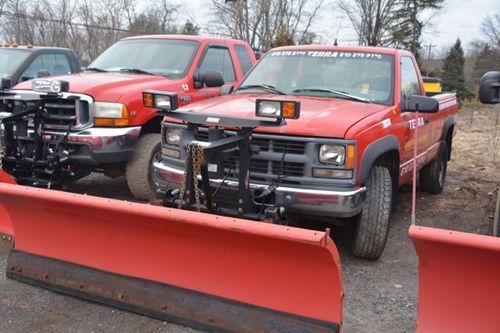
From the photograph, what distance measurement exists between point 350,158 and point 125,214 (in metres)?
1.74

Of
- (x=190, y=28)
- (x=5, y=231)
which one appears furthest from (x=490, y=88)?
(x=190, y=28)

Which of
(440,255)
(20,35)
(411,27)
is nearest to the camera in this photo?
(440,255)

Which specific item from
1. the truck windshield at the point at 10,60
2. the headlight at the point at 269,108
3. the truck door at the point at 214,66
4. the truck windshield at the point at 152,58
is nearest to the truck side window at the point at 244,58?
the truck door at the point at 214,66

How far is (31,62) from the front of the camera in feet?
30.5

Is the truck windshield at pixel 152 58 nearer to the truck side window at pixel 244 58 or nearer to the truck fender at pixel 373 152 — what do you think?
the truck side window at pixel 244 58

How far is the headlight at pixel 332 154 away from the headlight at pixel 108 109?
8.73ft

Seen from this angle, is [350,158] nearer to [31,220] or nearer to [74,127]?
[31,220]

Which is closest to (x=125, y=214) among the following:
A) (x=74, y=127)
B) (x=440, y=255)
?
(x=440, y=255)

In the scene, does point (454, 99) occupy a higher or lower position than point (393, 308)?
higher


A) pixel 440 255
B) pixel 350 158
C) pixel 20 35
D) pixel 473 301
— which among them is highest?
pixel 20 35

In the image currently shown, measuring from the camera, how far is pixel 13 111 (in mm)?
6344

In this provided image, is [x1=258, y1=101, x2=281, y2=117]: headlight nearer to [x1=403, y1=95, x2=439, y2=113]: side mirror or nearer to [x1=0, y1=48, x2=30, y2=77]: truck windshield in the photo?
[x1=403, y1=95, x2=439, y2=113]: side mirror

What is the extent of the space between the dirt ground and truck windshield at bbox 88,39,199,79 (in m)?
1.63

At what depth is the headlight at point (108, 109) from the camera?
19.2ft
